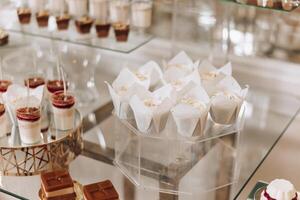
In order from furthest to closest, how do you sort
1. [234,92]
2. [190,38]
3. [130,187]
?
[190,38] < [234,92] < [130,187]

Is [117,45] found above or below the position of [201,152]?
above

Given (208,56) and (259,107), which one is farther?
(208,56)

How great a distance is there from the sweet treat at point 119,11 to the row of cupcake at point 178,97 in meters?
0.25

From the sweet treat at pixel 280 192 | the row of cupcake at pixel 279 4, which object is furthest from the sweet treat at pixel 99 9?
the sweet treat at pixel 280 192

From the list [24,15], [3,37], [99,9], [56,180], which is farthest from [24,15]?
[56,180]

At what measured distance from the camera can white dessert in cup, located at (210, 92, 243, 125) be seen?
143cm

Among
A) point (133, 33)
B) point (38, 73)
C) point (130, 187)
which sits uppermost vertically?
point (133, 33)

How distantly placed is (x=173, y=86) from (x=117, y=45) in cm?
30

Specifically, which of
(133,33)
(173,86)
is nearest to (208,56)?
(133,33)

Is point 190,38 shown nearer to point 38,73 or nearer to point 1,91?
point 38,73

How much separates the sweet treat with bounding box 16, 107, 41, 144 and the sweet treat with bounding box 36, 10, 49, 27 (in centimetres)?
51

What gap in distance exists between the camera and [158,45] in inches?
80.7

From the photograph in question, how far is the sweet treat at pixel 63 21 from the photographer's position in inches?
71.1

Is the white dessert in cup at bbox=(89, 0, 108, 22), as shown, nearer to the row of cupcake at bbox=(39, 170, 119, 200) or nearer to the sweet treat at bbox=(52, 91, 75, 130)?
the sweet treat at bbox=(52, 91, 75, 130)
